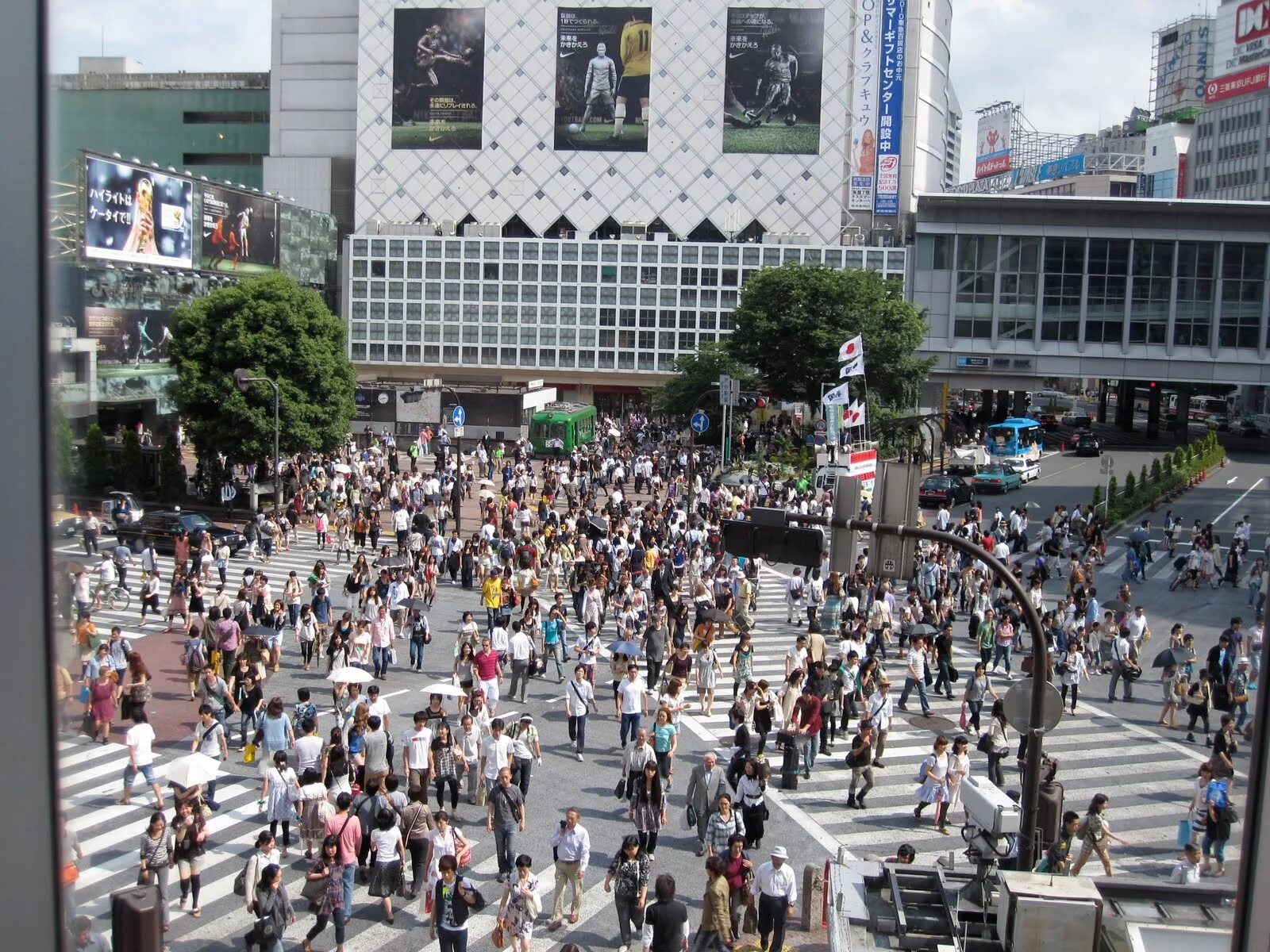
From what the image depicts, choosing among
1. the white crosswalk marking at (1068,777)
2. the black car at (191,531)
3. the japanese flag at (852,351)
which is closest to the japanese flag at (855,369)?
the japanese flag at (852,351)

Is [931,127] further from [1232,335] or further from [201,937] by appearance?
[201,937]

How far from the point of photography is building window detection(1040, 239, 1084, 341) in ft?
198

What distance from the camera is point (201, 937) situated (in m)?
10.9

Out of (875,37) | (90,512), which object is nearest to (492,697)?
(90,512)

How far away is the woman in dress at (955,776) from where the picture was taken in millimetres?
14383

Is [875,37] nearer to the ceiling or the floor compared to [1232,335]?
nearer to the ceiling

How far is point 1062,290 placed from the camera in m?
60.6

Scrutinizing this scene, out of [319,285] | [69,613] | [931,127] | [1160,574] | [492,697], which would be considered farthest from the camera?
[931,127]

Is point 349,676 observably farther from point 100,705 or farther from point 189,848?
A: point 100,705

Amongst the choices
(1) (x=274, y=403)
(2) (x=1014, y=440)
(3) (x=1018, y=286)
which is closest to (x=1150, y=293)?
(3) (x=1018, y=286)

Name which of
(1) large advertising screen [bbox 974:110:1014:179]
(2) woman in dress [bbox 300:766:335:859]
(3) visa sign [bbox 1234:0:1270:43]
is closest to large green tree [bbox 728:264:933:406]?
(3) visa sign [bbox 1234:0:1270:43]

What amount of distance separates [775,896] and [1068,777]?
23.6ft

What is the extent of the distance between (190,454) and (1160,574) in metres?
28.9

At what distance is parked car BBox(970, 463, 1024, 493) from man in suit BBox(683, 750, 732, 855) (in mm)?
32320
